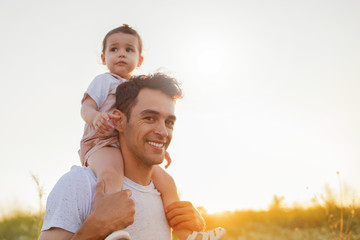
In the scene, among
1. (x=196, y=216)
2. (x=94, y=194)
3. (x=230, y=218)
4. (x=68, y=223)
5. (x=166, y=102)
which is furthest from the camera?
(x=230, y=218)

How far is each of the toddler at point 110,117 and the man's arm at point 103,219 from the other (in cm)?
13

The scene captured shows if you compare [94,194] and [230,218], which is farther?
[230,218]

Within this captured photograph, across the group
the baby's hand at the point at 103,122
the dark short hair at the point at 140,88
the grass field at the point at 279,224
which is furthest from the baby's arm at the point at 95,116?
the grass field at the point at 279,224

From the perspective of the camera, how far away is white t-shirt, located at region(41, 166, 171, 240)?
2691 millimetres

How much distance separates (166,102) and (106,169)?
930 mm

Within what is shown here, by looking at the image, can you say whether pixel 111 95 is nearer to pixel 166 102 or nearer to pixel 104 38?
pixel 166 102

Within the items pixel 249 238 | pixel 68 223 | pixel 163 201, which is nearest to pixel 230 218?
pixel 249 238

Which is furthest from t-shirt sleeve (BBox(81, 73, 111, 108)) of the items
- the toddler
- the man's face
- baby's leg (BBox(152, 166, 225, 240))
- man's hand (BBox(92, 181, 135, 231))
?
man's hand (BBox(92, 181, 135, 231))

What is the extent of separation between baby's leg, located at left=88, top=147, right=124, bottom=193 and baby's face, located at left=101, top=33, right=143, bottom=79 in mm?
1000

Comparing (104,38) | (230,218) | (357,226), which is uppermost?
(104,38)

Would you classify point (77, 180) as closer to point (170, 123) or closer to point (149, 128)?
point (149, 128)

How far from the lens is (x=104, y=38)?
4172mm

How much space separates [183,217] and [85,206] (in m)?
0.90

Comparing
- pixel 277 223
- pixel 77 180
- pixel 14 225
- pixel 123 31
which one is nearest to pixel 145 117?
pixel 77 180
